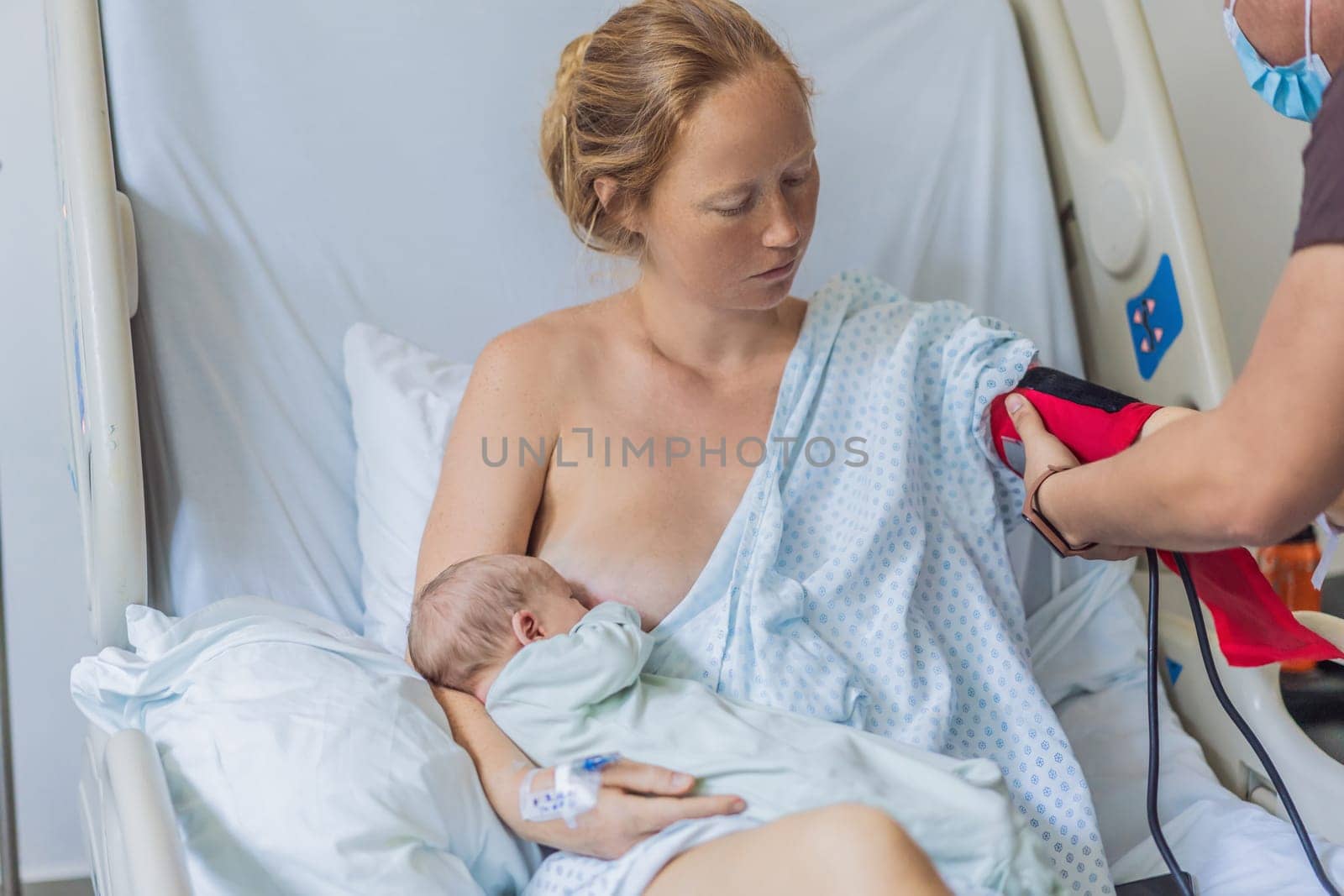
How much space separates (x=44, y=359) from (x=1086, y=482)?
1676mm

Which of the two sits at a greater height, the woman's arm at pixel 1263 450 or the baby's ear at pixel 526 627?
the woman's arm at pixel 1263 450

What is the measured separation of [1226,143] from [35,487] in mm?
2211

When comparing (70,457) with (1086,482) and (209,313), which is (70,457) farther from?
(1086,482)

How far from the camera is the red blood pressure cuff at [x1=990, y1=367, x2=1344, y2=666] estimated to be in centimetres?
133

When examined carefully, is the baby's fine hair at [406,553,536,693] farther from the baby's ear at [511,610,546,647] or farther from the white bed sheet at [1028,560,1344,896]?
the white bed sheet at [1028,560,1344,896]

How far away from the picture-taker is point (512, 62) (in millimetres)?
2010

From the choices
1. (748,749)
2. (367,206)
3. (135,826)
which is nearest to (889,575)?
(748,749)

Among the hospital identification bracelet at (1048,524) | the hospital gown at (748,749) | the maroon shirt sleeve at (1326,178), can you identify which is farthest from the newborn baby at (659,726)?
the maroon shirt sleeve at (1326,178)

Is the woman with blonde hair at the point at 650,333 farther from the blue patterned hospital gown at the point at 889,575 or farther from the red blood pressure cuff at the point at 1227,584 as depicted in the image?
the red blood pressure cuff at the point at 1227,584

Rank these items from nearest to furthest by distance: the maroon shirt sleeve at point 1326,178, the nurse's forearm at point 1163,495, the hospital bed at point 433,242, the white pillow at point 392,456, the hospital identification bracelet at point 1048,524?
the maroon shirt sleeve at point 1326,178, the nurse's forearm at point 1163,495, the hospital identification bracelet at point 1048,524, the hospital bed at point 433,242, the white pillow at point 392,456

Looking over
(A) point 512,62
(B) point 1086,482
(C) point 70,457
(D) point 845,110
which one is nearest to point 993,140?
(D) point 845,110

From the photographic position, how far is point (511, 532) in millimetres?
1525

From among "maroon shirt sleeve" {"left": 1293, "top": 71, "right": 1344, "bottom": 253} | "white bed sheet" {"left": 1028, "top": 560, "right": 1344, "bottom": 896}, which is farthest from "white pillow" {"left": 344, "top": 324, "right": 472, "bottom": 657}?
"maroon shirt sleeve" {"left": 1293, "top": 71, "right": 1344, "bottom": 253}

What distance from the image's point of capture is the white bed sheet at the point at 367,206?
180 cm
